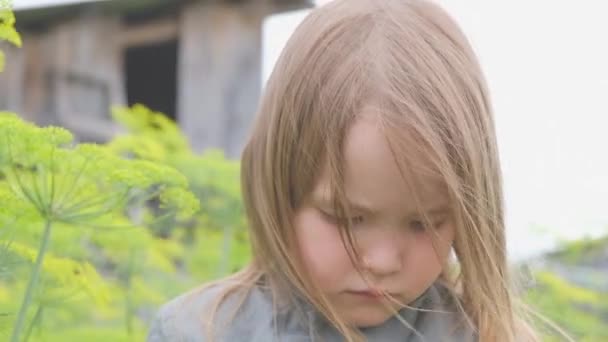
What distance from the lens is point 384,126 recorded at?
5.11 feet

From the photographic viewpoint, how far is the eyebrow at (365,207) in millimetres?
1544

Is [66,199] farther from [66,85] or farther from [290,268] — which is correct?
[66,85]

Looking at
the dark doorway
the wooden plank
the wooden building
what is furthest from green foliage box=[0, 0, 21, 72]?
the dark doorway

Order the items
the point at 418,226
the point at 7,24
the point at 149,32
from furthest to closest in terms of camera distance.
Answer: the point at 149,32, the point at 418,226, the point at 7,24

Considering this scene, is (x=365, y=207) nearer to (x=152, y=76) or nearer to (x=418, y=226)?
(x=418, y=226)

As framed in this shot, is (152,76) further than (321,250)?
Yes

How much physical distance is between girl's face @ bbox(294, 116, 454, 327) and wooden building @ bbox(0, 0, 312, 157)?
281 inches

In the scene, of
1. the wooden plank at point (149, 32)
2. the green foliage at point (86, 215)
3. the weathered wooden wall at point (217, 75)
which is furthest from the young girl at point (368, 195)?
the wooden plank at point (149, 32)

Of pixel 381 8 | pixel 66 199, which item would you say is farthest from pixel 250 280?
pixel 381 8

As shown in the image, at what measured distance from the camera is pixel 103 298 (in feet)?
6.82

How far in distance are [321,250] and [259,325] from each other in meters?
0.17

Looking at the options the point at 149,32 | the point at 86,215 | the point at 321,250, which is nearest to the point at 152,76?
the point at 149,32

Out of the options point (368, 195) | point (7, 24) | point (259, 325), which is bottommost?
point (259, 325)

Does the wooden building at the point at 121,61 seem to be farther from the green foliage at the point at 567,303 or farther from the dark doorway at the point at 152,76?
the green foliage at the point at 567,303
